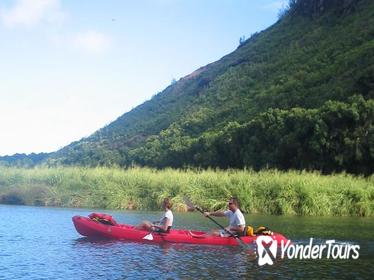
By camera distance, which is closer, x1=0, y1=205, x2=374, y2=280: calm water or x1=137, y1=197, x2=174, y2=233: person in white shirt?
x1=0, y1=205, x2=374, y2=280: calm water

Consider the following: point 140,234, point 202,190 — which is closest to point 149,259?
point 140,234

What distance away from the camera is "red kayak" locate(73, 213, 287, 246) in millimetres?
19594

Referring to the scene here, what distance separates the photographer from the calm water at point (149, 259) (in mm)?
14625

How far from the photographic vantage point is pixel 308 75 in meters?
68.4

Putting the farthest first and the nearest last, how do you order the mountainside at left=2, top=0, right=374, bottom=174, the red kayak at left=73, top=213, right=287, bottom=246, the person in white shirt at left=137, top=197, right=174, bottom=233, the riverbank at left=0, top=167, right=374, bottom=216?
the mountainside at left=2, top=0, right=374, bottom=174 < the riverbank at left=0, top=167, right=374, bottom=216 < the person in white shirt at left=137, top=197, right=174, bottom=233 < the red kayak at left=73, top=213, right=287, bottom=246

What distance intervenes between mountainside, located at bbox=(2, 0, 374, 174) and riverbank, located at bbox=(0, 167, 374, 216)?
794cm

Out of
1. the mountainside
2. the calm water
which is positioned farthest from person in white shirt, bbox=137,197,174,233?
the mountainside

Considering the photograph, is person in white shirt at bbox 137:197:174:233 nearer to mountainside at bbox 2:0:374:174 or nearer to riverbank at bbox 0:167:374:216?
riverbank at bbox 0:167:374:216

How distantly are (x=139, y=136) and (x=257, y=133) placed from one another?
50.1m

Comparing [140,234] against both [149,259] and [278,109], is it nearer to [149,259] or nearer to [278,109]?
[149,259]

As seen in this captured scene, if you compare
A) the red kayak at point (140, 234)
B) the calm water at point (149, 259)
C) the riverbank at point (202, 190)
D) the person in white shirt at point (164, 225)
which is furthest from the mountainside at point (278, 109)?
the red kayak at point (140, 234)

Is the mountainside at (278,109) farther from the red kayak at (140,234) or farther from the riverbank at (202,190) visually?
the red kayak at (140,234)

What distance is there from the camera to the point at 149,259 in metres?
16.8

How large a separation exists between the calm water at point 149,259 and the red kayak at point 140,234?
38 cm
